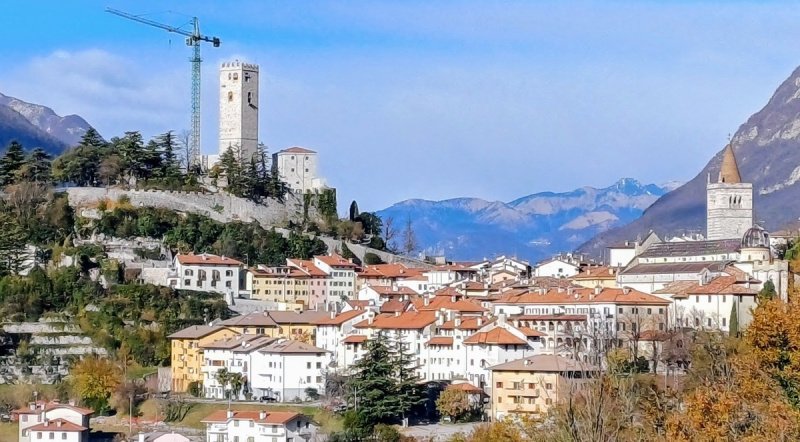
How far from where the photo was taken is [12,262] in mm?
72375

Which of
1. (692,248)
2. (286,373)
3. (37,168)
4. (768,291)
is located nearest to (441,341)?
(286,373)

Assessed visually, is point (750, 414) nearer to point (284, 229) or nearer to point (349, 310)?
point (349, 310)

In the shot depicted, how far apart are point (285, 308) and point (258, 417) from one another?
1838 centimetres

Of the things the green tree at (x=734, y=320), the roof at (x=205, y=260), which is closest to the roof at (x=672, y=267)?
the green tree at (x=734, y=320)

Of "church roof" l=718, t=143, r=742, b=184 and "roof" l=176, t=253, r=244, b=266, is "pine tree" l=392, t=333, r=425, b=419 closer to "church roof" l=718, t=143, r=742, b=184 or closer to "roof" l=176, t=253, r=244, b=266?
"roof" l=176, t=253, r=244, b=266

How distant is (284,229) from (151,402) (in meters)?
20.9

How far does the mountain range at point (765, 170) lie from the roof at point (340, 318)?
279 ft

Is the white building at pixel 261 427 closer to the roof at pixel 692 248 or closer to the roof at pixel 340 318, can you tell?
the roof at pixel 340 318

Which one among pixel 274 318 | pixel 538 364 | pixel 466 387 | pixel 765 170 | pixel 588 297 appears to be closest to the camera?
pixel 538 364

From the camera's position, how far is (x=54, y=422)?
5869 centimetres

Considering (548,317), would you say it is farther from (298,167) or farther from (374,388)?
(298,167)

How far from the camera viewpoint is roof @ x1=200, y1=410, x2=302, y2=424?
55.7 meters

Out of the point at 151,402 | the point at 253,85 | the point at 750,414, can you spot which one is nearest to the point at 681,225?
the point at 253,85

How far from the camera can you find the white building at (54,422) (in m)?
58.0
